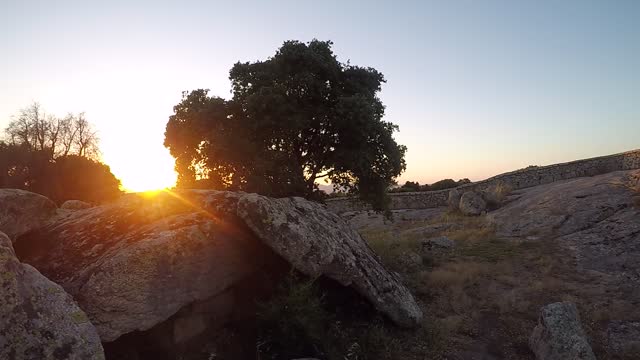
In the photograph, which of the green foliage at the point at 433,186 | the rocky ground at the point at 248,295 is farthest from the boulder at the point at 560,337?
the green foliage at the point at 433,186

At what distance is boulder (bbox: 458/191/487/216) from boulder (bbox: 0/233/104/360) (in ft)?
90.2

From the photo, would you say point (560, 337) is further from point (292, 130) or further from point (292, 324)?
point (292, 130)

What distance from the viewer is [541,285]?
45.6 ft

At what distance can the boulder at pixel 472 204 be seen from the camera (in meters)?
30.0

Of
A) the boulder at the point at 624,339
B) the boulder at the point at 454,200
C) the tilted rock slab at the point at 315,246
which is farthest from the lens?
the boulder at the point at 454,200

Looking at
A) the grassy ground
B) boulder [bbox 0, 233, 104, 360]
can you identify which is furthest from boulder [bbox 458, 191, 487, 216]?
boulder [bbox 0, 233, 104, 360]

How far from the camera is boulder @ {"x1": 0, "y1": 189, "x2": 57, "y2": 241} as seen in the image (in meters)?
9.09

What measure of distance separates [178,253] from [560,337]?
326 inches

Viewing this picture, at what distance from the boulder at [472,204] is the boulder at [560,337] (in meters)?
19.9

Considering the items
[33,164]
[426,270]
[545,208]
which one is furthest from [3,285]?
[33,164]

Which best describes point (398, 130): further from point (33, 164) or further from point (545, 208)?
point (33, 164)

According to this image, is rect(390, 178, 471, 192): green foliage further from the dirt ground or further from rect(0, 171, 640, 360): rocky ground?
rect(0, 171, 640, 360): rocky ground

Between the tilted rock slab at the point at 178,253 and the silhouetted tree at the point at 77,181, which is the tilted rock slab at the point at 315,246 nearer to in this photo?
the tilted rock slab at the point at 178,253

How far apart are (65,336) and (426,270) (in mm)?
12813
